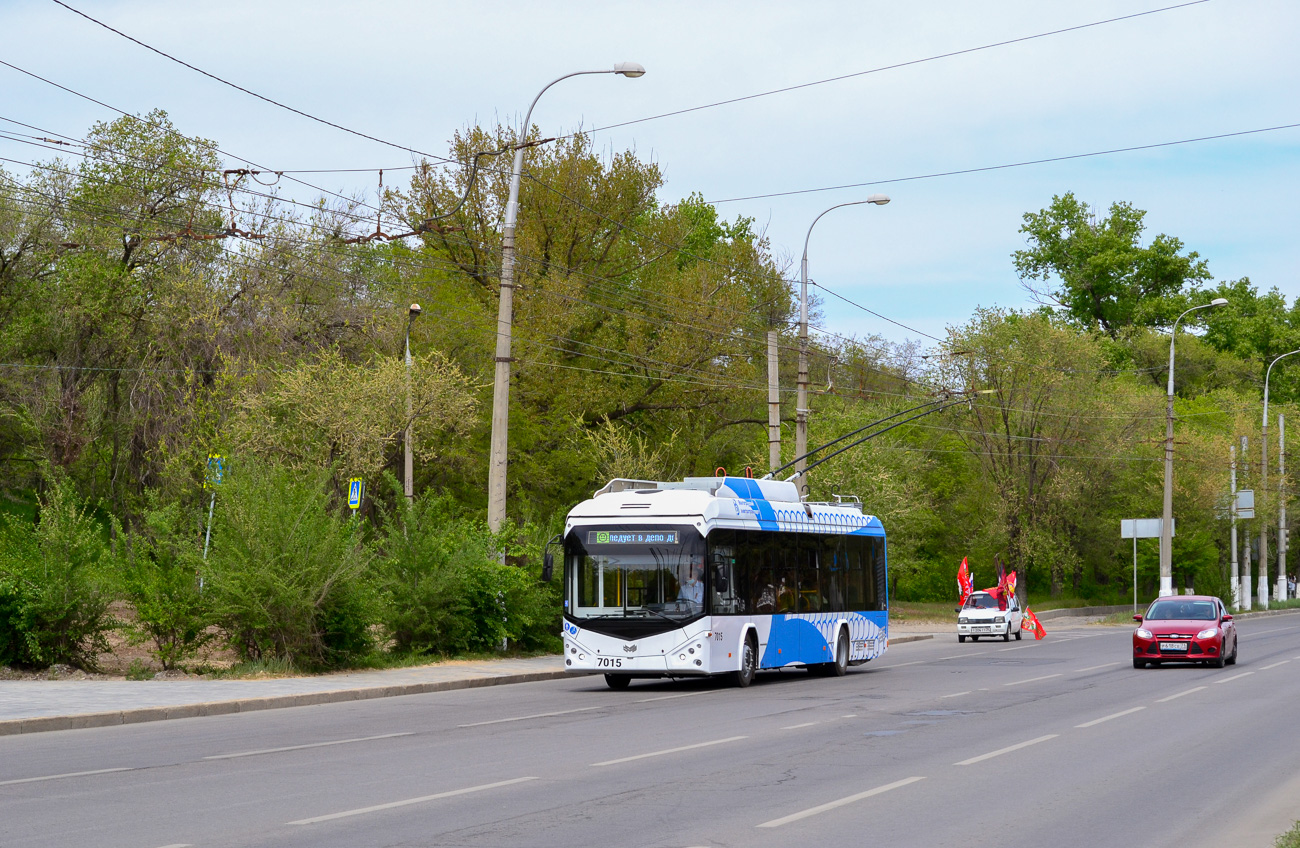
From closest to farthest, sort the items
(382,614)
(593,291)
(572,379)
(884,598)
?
1. (382,614)
2. (884,598)
3. (572,379)
4. (593,291)

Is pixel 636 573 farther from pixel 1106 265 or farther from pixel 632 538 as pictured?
pixel 1106 265

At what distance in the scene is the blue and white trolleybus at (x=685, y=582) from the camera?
22016 mm

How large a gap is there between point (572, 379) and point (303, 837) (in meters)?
38.5

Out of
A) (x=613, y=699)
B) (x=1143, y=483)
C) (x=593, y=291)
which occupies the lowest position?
(x=613, y=699)

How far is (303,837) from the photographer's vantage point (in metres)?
8.84

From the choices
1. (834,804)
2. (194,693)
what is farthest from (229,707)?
(834,804)

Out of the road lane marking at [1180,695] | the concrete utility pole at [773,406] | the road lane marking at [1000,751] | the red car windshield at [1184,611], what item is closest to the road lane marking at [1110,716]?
the road lane marking at [1180,695]

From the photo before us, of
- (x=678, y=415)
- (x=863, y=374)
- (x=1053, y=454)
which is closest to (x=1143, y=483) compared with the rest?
(x=1053, y=454)

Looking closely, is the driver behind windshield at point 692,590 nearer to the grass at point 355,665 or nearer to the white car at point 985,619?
the grass at point 355,665

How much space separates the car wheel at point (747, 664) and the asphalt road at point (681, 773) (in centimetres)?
169

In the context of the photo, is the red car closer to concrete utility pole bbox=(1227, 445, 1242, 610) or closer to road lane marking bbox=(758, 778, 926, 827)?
road lane marking bbox=(758, 778, 926, 827)

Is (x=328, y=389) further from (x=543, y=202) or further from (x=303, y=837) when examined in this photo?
(x=303, y=837)

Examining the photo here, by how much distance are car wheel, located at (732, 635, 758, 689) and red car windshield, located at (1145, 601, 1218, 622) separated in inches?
389

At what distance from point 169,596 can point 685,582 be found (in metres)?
8.24
